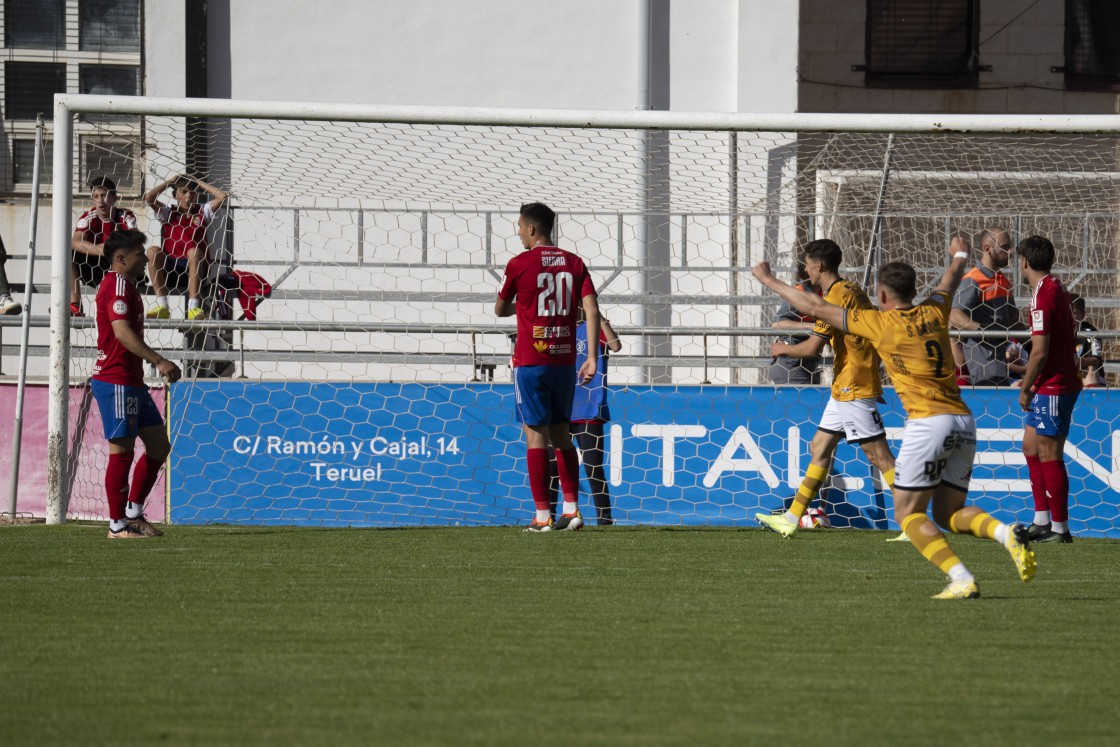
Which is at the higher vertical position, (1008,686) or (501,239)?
(501,239)

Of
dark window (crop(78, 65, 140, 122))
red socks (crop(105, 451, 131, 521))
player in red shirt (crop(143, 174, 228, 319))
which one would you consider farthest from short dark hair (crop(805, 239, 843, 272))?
dark window (crop(78, 65, 140, 122))

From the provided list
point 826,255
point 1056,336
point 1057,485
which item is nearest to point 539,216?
point 826,255

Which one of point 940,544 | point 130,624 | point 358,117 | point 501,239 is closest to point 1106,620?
point 940,544

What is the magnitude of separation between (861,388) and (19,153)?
11.3m

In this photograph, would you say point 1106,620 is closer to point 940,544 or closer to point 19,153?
point 940,544

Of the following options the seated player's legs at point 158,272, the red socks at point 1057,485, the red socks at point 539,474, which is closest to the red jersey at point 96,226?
the seated player's legs at point 158,272

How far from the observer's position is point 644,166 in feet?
40.0

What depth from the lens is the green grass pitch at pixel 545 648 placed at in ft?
11.9

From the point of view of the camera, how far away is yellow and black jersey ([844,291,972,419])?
6055 millimetres

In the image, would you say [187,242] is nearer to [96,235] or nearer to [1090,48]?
[96,235]

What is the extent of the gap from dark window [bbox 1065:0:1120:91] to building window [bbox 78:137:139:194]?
12145 millimetres

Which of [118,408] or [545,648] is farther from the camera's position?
[118,408]

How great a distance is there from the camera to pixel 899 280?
20.3 feet

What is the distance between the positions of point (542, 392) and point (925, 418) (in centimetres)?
330
